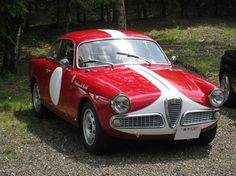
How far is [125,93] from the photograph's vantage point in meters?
6.66

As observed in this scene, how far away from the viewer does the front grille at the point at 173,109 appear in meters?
6.66

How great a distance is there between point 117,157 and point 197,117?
1187mm

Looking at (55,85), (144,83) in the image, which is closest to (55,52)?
(55,85)

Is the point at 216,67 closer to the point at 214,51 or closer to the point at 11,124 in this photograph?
the point at 214,51

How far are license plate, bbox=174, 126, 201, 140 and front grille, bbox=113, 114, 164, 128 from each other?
273 millimetres

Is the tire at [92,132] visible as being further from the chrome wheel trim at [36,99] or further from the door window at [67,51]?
the chrome wheel trim at [36,99]

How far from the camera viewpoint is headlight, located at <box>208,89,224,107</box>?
6991 millimetres

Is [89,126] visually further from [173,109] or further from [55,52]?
[55,52]

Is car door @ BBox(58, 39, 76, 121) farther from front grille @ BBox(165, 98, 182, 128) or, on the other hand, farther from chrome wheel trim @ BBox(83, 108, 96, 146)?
front grille @ BBox(165, 98, 182, 128)

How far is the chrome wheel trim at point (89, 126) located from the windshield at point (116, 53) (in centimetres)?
103

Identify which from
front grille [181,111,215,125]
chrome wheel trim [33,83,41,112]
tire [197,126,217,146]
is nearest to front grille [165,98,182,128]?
front grille [181,111,215,125]

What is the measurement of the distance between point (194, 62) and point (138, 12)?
13757 millimetres

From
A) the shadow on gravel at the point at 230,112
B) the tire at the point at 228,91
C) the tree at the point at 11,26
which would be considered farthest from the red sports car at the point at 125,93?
the tree at the point at 11,26

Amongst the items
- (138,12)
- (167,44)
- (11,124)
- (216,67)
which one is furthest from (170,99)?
(138,12)
